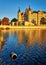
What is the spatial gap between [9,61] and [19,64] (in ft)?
5.64

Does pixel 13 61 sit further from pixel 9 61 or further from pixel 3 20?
pixel 3 20

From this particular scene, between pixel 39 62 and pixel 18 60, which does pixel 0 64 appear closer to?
pixel 18 60

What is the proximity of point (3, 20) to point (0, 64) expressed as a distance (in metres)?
177

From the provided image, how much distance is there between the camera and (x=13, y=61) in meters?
26.2

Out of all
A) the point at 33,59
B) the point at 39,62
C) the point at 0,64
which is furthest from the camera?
the point at 33,59

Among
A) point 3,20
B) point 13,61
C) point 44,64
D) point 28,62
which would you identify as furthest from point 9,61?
point 3,20

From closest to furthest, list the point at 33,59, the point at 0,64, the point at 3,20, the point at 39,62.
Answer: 1. the point at 0,64
2. the point at 39,62
3. the point at 33,59
4. the point at 3,20

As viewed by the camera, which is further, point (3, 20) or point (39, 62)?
point (3, 20)

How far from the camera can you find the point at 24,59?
27.9 m

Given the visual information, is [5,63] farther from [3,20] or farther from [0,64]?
[3,20]

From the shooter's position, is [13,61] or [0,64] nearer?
[0,64]

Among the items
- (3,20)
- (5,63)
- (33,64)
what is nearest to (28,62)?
(33,64)

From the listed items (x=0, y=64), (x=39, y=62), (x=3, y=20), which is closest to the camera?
(x=0, y=64)

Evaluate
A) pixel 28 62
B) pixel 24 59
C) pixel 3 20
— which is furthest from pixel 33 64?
pixel 3 20
